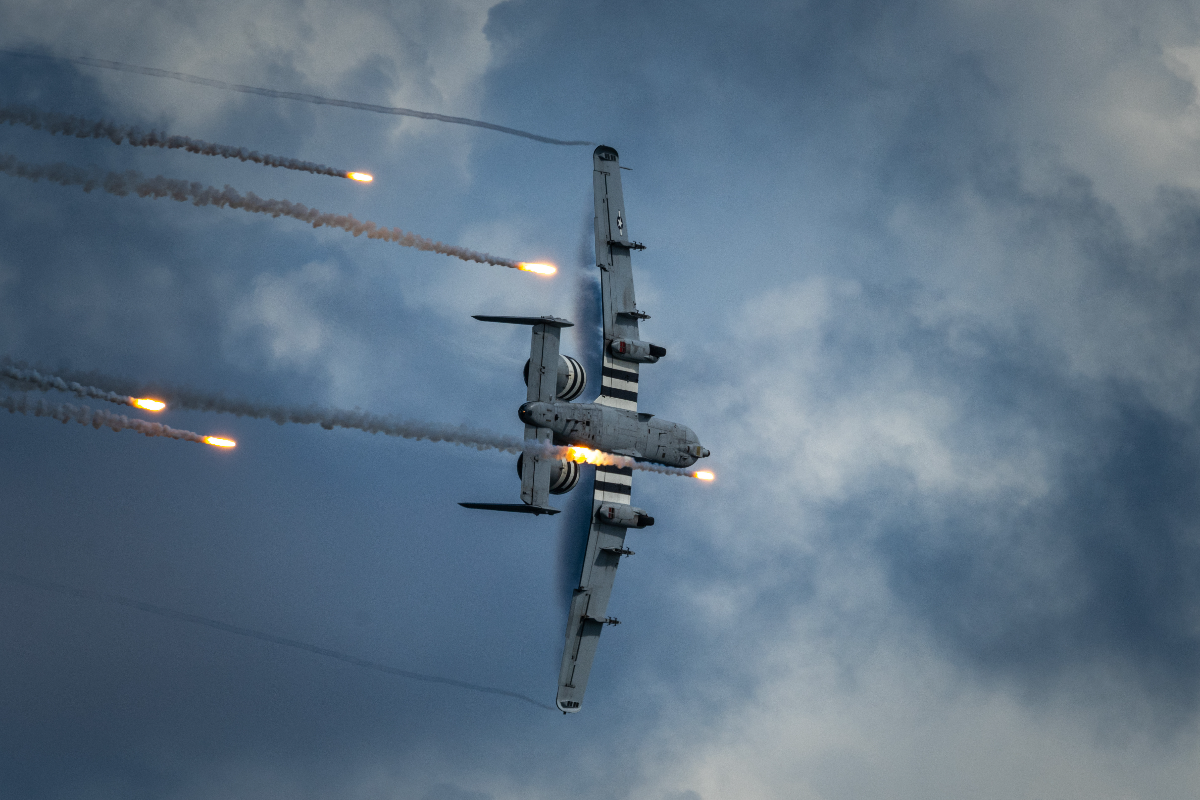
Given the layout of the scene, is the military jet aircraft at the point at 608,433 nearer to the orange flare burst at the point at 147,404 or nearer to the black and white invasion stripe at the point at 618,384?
the black and white invasion stripe at the point at 618,384

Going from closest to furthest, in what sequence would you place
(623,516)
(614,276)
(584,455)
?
(584,455)
(623,516)
(614,276)

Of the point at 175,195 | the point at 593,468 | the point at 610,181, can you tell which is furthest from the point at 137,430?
the point at 610,181

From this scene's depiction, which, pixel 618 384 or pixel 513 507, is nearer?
pixel 513 507

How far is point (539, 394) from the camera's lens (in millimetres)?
57188

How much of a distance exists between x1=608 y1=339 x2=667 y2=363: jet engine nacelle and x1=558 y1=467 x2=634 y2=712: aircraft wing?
5.39m

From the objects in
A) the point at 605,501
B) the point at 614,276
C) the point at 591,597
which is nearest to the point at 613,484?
the point at 605,501

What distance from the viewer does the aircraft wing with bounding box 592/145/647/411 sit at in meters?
62.6

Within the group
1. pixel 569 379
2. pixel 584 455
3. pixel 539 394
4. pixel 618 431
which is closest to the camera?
pixel 539 394

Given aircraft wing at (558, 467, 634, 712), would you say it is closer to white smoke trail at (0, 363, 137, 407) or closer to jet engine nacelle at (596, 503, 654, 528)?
jet engine nacelle at (596, 503, 654, 528)

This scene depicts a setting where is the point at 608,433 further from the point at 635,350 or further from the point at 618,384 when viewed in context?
the point at 635,350

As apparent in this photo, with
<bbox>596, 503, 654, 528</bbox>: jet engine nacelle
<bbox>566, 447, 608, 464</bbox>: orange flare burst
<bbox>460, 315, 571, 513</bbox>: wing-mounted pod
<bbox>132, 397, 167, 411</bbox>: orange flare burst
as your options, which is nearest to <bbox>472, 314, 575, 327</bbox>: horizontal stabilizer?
<bbox>460, 315, 571, 513</bbox>: wing-mounted pod

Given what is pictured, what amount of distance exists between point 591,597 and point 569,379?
36.4 feet

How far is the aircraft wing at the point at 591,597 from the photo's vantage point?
62469 mm

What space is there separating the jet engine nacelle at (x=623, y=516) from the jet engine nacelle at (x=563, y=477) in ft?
10.4
